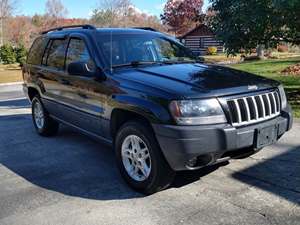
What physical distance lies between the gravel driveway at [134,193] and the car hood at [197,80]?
1101mm

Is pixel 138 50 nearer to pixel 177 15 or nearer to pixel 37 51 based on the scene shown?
pixel 37 51

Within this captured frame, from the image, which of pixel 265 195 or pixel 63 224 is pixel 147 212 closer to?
pixel 63 224

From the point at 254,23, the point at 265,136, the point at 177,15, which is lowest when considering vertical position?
the point at 265,136

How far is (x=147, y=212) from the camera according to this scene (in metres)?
4.12

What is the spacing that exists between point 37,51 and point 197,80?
12.4 feet

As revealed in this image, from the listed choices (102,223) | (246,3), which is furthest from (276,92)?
(246,3)

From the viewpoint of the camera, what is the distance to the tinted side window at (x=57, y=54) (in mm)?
6237

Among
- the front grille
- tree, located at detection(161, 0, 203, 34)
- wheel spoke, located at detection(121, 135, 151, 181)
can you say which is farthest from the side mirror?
tree, located at detection(161, 0, 203, 34)

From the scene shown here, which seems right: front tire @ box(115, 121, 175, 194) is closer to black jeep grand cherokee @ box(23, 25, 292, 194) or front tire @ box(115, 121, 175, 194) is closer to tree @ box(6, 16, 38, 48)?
black jeep grand cherokee @ box(23, 25, 292, 194)

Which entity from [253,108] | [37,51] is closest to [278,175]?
[253,108]

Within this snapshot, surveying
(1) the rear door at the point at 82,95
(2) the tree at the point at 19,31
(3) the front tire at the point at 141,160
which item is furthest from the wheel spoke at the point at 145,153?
(2) the tree at the point at 19,31

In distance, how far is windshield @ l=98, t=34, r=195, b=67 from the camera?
5309mm

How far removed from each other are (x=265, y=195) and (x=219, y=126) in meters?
0.97

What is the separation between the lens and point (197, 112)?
4.07m
